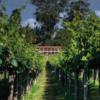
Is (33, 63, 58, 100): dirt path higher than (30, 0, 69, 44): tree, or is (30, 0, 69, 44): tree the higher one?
(30, 0, 69, 44): tree

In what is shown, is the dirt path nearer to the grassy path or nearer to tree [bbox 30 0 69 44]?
the grassy path

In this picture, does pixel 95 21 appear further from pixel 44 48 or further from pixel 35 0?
pixel 35 0

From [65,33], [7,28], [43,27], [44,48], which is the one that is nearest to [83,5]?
[65,33]

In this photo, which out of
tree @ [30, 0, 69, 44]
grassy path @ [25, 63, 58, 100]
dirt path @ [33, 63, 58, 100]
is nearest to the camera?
grassy path @ [25, 63, 58, 100]

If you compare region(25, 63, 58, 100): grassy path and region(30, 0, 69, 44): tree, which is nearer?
region(25, 63, 58, 100): grassy path

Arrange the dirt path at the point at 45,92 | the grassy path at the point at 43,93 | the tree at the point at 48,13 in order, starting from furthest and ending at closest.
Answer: the tree at the point at 48,13 → the dirt path at the point at 45,92 → the grassy path at the point at 43,93

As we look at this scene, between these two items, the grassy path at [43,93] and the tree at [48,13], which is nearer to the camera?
the grassy path at [43,93]

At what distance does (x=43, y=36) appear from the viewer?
59.6 m

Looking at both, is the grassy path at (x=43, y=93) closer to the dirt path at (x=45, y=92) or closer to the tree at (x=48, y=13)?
the dirt path at (x=45, y=92)

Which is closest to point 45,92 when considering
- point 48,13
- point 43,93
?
point 43,93

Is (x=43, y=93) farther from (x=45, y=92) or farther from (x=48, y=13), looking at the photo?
(x=48, y=13)

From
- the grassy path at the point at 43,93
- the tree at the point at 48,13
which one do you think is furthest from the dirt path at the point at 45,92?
the tree at the point at 48,13

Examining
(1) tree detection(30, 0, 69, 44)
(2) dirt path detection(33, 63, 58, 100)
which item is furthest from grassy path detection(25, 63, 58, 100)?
(1) tree detection(30, 0, 69, 44)

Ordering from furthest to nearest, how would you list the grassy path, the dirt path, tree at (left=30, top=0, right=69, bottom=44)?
1. tree at (left=30, top=0, right=69, bottom=44)
2. the dirt path
3. the grassy path
